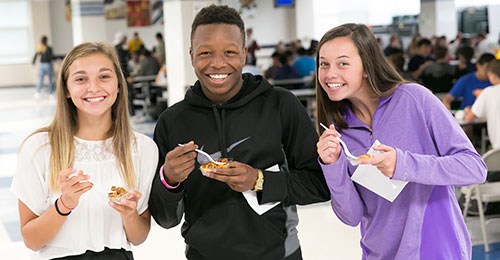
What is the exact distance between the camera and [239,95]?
6.75 ft

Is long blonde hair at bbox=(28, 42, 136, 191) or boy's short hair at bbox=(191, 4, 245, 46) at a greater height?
boy's short hair at bbox=(191, 4, 245, 46)

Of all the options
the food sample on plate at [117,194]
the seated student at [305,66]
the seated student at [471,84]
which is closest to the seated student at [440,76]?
the seated student at [471,84]

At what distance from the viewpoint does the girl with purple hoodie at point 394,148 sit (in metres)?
1.89

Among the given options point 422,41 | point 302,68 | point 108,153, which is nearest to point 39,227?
point 108,153

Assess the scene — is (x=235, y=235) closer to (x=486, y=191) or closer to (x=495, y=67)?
(x=486, y=191)

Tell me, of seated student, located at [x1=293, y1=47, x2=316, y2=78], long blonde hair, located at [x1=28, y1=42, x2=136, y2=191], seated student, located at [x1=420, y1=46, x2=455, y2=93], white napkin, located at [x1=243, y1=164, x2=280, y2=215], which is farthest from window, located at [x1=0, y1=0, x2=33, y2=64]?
white napkin, located at [x1=243, y1=164, x2=280, y2=215]

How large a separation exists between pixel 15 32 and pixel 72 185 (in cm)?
2394

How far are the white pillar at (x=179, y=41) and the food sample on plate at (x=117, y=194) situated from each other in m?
7.45

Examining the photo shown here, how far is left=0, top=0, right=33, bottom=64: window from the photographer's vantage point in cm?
2398

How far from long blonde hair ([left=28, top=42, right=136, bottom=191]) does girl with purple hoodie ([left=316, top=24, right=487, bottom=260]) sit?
625mm

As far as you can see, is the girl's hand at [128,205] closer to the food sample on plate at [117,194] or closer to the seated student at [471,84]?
the food sample on plate at [117,194]

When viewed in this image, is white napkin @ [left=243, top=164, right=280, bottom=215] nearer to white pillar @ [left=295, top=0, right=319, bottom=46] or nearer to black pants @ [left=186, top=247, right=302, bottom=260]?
black pants @ [left=186, top=247, right=302, bottom=260]

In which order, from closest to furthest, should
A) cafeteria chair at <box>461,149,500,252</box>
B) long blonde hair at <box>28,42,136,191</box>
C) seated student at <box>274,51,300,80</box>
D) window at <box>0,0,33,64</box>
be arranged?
1. long blonde hair at <box>28,42,136,191</box>
2. cafeteria chair at <box>461,149,500,252</box>
3. seated student at <box>274,51,300,80</box>
4. window at <box>0,0,33,64</box>

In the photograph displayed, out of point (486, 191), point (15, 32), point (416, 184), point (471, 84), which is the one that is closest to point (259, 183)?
point (416, 184)
